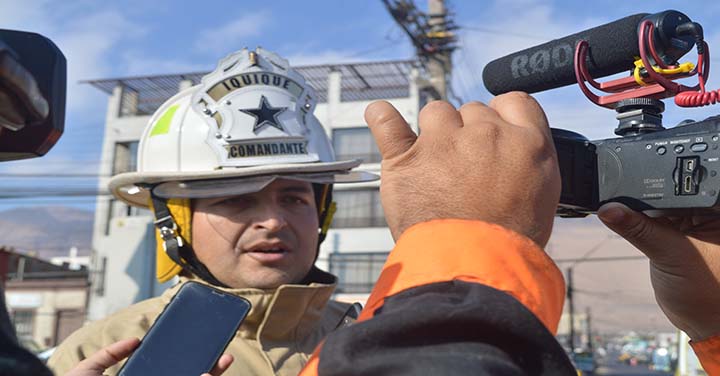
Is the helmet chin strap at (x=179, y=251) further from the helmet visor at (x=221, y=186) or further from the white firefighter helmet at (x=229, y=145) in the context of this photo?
the helmet visor at (x=221, y=186)

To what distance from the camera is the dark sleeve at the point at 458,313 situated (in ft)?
2.83

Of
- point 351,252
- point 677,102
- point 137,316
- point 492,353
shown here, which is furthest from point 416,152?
point 351,252

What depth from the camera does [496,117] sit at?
1095mm

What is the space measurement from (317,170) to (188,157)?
500mm

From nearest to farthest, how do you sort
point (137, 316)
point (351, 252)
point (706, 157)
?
point (706, 157)
point (137, 316)
point (351, 252)

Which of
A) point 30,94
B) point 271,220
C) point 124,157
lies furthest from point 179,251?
point 124,157

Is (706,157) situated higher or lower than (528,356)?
higher

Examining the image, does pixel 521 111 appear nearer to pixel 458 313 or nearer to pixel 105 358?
pixel 458 313

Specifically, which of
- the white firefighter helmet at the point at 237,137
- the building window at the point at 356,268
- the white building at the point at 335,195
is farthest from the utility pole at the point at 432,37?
the white firefighter helmet at the point at 237,137

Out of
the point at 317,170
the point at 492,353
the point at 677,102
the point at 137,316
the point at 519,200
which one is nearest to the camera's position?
the point at 492,353

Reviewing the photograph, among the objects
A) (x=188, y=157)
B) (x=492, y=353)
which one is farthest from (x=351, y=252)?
(x=492, y=353)

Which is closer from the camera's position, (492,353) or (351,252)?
(492,353)

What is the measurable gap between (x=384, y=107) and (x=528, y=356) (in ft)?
1.37

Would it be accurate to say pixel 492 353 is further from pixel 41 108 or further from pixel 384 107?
pixel 41 108
